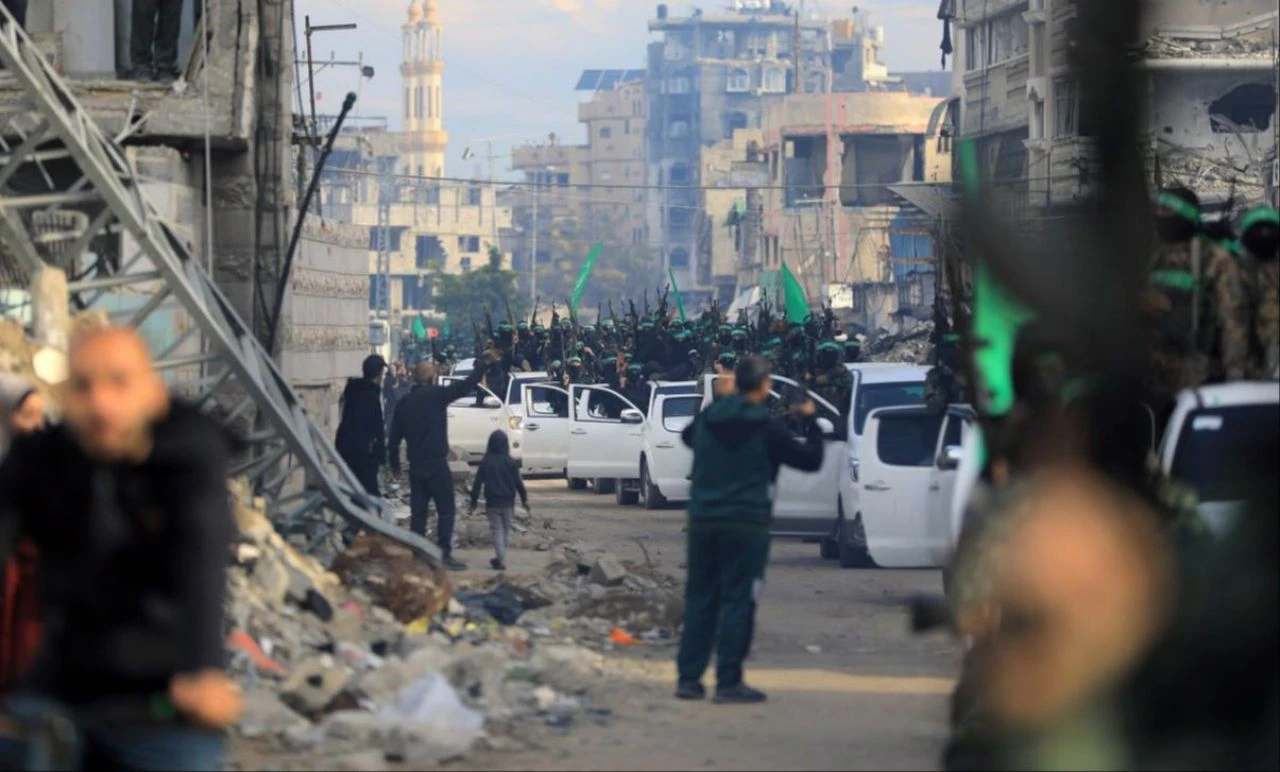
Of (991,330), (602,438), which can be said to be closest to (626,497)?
(602,438)

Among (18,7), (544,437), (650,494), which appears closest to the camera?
(18,7)

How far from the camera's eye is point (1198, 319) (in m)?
11.9

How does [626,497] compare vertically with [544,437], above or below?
below

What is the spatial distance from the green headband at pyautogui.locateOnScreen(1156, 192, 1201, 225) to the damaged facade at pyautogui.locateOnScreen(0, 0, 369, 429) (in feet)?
27.1

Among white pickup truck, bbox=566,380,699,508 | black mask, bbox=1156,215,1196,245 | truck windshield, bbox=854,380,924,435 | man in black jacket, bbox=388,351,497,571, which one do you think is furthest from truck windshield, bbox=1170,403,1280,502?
white pickup truck, bbox=566,380,699,508

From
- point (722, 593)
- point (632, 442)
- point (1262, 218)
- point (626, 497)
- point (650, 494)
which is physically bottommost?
point (626, 497)

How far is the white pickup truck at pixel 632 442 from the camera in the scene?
2744cm

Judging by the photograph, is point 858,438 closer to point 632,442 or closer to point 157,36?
point 157,36

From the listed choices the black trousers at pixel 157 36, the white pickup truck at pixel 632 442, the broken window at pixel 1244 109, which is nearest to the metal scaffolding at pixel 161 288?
the black trousers at pixel 157 36

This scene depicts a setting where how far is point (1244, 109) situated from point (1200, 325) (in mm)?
36653

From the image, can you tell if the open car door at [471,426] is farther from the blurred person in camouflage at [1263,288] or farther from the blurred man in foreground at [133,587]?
the blurred man in foreground at [133,587]

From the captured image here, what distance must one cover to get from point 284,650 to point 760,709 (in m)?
2.49

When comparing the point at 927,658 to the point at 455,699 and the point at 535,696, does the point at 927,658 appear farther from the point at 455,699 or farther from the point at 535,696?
the point at 455,699

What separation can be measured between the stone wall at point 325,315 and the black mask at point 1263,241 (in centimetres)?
1074
